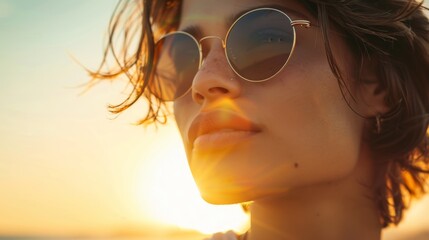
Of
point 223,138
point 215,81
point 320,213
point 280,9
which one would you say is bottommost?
point 320,213

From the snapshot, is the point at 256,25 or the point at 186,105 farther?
the point at 186,105

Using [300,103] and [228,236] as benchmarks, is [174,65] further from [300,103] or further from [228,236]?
[228,236]

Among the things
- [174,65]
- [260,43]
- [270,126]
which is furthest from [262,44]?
[174,65]

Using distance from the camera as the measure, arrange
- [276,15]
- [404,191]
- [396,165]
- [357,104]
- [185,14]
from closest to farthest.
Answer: [276,15] < [357,104] < [185,14] < [396,165] < [404,191]

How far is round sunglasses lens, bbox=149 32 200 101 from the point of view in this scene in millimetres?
2492

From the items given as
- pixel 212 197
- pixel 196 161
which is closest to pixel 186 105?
pixel 196 161

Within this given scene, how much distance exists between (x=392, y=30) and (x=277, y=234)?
48.9 inches

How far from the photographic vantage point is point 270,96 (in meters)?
2.18

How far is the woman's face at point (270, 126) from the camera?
84.4 inches

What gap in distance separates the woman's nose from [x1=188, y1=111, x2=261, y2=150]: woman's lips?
3.5 inches

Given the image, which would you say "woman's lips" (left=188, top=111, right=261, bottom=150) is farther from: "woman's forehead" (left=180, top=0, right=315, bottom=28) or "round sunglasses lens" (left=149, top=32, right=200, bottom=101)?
"woman's forehead" (left=180, top=0, right=315, bottom=28)

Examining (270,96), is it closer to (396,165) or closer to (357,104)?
(357,104)

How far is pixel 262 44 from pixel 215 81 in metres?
0.28

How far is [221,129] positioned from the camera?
2.18 meters
